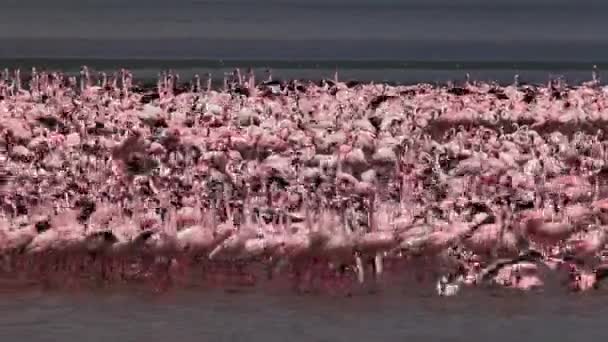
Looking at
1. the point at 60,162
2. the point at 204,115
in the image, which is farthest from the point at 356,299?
the point at 204,115

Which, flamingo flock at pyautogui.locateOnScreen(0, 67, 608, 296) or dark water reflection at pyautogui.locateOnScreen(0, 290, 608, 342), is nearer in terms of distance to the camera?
dark water reflection at pyautogui.locateOnScreen(0, 290, 608, 342)

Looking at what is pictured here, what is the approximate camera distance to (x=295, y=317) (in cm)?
1311

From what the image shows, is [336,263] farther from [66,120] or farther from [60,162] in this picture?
[66,120]

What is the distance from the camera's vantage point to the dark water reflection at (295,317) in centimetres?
1255

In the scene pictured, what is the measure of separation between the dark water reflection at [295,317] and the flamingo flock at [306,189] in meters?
0.60

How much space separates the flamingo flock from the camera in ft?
49.1

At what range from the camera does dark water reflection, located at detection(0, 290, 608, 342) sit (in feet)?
41.2

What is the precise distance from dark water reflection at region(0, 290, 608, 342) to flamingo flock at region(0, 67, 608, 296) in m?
0.60

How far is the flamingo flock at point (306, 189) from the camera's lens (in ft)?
49.1

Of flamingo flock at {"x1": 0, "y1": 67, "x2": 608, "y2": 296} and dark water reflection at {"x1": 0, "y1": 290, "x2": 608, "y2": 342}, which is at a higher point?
flamingo flock at {"x1": 0, "y1": 67, "x2": 608, "y2": 296}

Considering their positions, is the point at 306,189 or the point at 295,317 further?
the point at 306,189

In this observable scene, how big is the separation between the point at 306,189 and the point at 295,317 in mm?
4738

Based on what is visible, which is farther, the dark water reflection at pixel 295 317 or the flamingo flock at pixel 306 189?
the flamingo flock at pixel 306 189

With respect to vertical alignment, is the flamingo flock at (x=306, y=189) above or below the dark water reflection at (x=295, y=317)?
above
